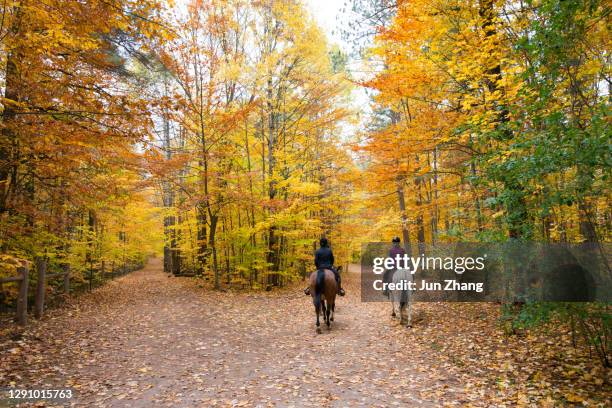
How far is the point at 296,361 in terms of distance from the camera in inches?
274

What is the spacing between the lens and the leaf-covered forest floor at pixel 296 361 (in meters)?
5.16

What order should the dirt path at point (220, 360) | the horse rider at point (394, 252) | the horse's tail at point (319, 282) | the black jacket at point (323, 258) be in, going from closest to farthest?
the dirt path at point (220, 360) < the horse's tail at point (319, 282) < the black jacket at point (323, 258) < the horse rider at point (394, 252)

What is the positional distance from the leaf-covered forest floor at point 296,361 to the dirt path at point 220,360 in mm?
26

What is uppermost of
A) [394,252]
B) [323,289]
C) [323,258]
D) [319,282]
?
[394,252]

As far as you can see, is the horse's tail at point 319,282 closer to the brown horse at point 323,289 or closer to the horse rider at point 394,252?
the brown horse at point 323,289

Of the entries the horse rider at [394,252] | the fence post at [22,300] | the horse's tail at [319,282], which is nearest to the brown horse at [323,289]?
the horse's tail at [319,282]

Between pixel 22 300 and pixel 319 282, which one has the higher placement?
pixel 319 282

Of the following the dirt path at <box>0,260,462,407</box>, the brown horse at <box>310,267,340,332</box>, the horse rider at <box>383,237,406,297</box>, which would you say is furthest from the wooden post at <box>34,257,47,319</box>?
the horse rider at <box>383,237,406,297</box>

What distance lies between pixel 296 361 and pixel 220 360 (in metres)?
1.58

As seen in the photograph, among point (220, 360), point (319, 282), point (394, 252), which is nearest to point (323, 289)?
point (319, 282)

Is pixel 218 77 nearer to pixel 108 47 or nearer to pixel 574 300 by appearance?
pixel 108 47

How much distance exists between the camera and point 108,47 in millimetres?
9867

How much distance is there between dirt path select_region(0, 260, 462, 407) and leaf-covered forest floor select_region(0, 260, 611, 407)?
0.09 feet

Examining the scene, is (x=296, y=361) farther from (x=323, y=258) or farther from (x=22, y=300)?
(x=22, y=300)
